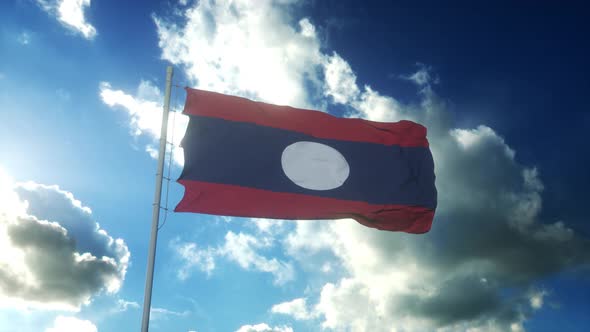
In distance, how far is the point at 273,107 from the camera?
1756 cm

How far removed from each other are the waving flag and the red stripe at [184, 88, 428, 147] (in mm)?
37

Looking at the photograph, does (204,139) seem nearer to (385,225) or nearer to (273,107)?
(273,107)

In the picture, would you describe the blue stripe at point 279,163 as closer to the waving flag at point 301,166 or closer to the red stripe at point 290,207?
the waving flag at point 301,166

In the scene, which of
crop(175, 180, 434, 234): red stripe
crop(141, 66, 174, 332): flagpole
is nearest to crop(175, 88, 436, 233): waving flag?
crop(175, 180, 434, 234): red stripe

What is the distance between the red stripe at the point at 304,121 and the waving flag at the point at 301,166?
0.04 metres

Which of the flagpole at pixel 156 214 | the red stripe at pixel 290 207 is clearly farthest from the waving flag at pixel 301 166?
the flagpole at pixel 156 214

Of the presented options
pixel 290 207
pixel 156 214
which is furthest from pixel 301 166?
pixel 156 214

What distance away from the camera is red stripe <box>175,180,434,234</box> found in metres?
14.5

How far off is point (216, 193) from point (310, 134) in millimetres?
4595

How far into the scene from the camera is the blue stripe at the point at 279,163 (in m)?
15.3

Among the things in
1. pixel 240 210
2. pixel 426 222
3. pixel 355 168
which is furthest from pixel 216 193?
pixel 426 222

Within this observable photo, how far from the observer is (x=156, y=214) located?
13.4 m

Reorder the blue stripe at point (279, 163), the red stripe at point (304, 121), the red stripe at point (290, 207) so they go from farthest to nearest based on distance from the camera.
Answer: the red stripe at point (304, 121) < the blue stripe at point (279, 163) < the red stripe at point (290, 207)

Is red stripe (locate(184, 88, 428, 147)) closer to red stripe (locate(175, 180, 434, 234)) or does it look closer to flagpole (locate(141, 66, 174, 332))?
flagpole (locate(141, 66, 174, 332))
